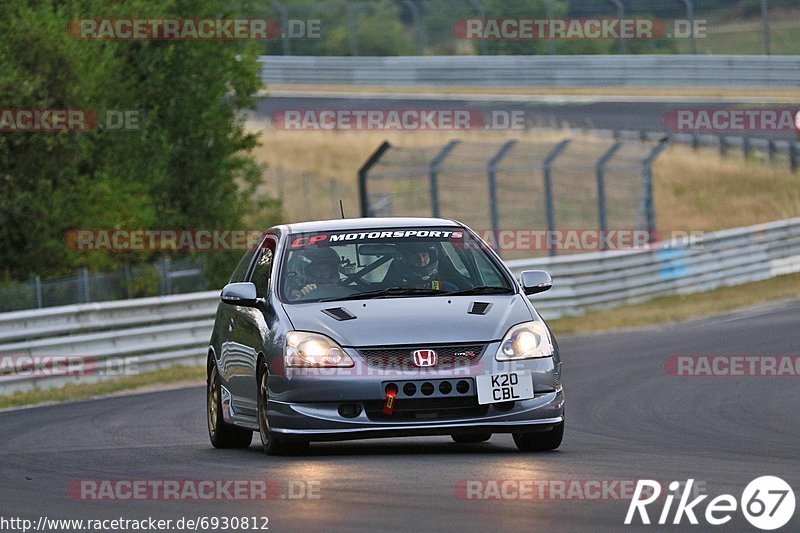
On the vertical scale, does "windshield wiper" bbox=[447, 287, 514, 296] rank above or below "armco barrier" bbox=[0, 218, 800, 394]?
above

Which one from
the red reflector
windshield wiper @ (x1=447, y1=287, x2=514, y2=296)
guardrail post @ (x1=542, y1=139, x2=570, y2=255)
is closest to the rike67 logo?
the red reflector

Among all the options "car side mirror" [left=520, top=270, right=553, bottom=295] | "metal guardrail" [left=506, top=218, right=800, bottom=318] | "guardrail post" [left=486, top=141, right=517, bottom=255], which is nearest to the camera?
"car side mirror" [left=520, top=270, right=553, bottom=295]

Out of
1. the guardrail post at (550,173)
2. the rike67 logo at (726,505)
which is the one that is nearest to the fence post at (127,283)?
the guardrail post at (550,173)

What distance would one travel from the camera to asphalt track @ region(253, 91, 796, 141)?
154ft

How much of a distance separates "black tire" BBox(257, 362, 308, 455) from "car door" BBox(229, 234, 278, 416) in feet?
0.67

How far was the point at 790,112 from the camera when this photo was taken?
4653 cm

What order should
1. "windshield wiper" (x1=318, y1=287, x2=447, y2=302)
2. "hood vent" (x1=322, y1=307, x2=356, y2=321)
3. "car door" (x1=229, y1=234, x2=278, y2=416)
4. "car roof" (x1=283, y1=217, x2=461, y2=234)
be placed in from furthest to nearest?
1. "car roof" (x1=283, y1=217, x2=461, y2=234)
2. "car door" (x1=229, y1=234, x2=278, y2=416)
3. "windshield wiper" (x1=318, y1=287, x2=447, y2=302)
4. "hood vent" (x1=322, y1=307, x2=356, y2=321)

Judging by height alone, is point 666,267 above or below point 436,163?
below

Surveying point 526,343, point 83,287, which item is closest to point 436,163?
point 83,287

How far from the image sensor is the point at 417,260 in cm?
1091

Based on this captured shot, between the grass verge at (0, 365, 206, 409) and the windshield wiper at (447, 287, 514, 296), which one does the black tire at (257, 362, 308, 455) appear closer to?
the windshield wiper at (447, 287, 514, 296)

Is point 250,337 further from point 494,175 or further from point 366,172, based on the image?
point 366,172

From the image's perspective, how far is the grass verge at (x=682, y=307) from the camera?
2467 centimetres

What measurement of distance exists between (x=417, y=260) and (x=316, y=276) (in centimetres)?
66
